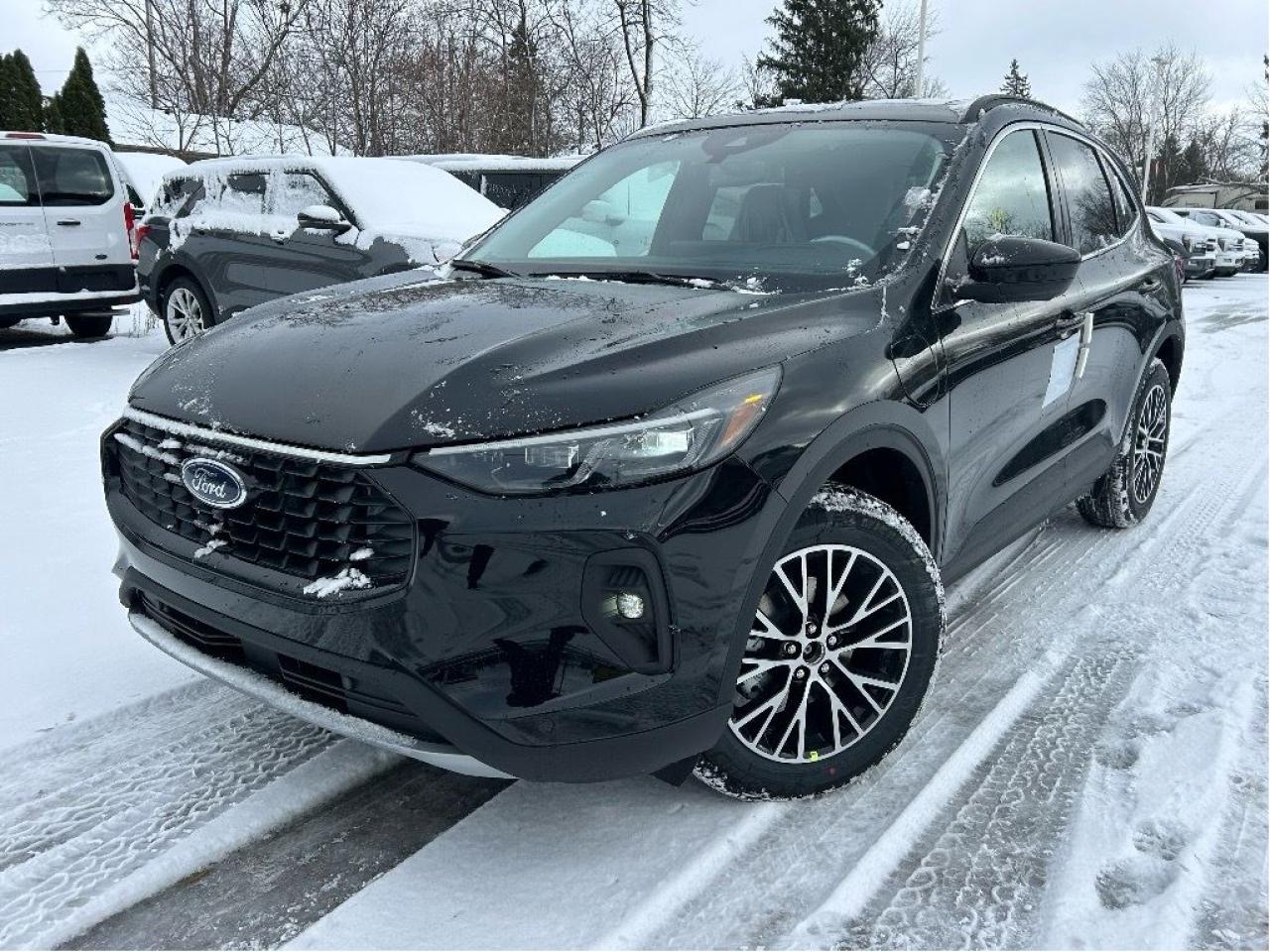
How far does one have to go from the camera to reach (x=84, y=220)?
9430mm

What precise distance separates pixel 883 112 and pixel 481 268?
1.39 m

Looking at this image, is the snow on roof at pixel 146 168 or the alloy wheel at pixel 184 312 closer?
the alloy wheel at pixel 184 312

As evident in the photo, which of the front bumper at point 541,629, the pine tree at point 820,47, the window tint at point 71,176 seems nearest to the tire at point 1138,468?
the front bumper at point 541,629

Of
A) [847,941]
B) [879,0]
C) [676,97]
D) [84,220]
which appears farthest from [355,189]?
[879,0]

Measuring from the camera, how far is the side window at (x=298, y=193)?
25.3ft

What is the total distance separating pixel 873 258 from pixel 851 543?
0.84m

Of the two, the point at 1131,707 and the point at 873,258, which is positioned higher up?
the point at 873,258

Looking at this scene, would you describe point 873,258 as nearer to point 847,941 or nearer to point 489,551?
point 489,551

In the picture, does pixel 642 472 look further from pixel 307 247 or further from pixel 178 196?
pixel 178 196

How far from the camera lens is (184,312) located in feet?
28.4

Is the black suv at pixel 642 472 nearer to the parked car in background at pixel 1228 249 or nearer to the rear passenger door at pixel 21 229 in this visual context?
the rear passenger door at pixel 21 229

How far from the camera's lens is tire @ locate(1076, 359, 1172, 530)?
439 centimetres

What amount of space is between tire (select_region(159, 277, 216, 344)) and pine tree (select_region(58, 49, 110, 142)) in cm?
2454

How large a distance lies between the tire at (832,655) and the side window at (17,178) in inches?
369
